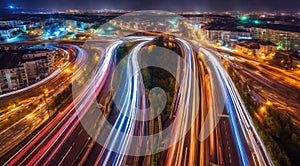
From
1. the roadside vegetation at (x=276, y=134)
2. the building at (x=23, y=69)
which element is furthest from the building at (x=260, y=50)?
the building at (x=23, y=69)

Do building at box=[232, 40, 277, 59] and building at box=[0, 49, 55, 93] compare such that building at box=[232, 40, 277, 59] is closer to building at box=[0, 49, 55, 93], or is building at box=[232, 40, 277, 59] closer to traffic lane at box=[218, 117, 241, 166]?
traffic lane at box=[218, 117, 241, 166]

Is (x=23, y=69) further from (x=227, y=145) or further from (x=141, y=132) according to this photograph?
(x=227, y=145)

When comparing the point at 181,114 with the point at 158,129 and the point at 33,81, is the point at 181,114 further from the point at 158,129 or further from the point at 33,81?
the point at 33,81

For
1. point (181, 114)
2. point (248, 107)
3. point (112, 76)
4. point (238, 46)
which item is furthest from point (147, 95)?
point (238, 46)

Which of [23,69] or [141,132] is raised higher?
[23,69]

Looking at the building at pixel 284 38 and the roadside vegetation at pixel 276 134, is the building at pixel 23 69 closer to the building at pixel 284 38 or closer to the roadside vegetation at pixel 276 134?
the roadside vegetation at pixel 276 134

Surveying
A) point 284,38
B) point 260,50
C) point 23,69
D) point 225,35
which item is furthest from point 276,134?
point 225,35
